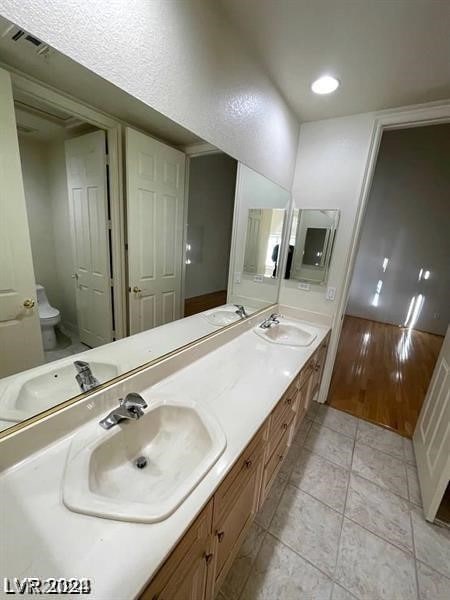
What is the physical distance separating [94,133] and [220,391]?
42.4 inches

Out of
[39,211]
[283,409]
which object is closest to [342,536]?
[283,409]

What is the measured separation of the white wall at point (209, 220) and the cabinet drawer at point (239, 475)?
77 cm

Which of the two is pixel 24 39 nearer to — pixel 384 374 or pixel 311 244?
pixel 311 244

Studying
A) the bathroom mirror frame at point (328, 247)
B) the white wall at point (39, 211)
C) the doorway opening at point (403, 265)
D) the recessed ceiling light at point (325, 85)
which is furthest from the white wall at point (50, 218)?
the doorway opening at point (403, 265)

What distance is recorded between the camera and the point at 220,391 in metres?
1.09

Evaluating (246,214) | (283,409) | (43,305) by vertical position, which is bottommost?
(283,409)

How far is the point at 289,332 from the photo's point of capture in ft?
6.77

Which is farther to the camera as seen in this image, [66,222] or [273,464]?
[273,464]

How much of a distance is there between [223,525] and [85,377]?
689 millimetres

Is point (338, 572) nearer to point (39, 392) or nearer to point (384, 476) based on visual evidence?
point (384, 476)

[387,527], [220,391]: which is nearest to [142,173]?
[220,391]

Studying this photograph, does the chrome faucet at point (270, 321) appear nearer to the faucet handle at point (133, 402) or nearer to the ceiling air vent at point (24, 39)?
the faucet handle at point (133, 402)

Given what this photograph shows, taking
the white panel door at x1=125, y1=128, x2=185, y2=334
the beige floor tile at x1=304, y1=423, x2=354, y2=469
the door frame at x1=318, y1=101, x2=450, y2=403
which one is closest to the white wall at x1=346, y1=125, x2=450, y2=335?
the door frame at x1=318, y1=101, x2=450, y2=403

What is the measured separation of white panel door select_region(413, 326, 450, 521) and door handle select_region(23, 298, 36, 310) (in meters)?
2.01
